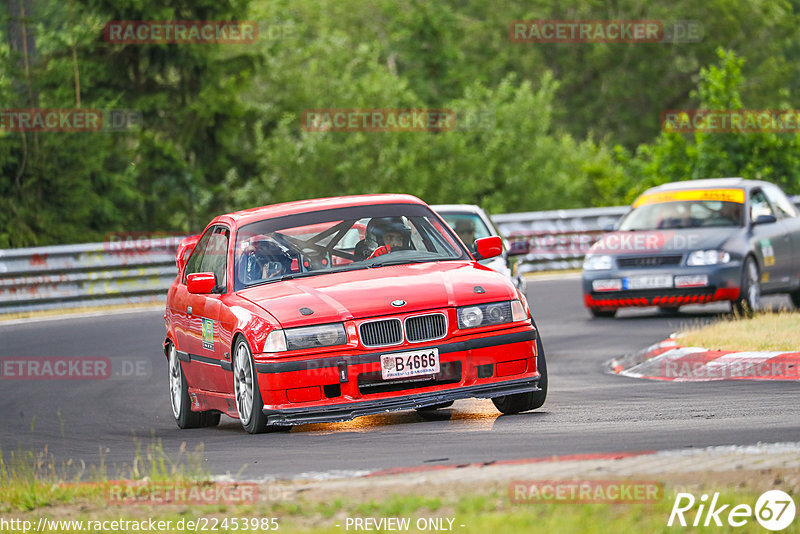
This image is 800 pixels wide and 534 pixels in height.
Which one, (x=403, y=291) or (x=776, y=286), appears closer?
(x=403, y=291)

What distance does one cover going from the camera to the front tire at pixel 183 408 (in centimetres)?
1082

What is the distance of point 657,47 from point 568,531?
216ft

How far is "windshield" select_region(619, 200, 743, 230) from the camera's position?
18.2 m

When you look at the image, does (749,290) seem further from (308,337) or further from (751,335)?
(308,337)

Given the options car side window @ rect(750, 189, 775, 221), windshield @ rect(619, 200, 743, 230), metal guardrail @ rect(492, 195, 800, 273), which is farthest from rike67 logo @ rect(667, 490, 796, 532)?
metal guardrail @ rect(492, 195, 800, 273)

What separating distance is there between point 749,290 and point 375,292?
370 inches

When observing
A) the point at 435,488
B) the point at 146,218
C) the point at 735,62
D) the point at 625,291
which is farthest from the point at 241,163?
the point at 435,488

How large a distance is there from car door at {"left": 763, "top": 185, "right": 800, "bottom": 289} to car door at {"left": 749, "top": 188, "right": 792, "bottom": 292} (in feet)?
0.16

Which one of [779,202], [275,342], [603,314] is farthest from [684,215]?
[275,342]

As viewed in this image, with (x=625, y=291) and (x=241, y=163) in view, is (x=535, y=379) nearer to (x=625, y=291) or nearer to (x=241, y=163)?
(x=625, y=291)

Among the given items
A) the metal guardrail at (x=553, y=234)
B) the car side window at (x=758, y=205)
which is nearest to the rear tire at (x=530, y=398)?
the car side window at (x=758, y=205)

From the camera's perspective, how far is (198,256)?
11.4 meters

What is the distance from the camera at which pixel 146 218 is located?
3538cm

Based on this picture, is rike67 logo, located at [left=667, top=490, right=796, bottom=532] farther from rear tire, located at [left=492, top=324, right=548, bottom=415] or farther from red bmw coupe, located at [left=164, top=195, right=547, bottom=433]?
rear tire, located at [left=492, top=324, right=548, bottom=415]
